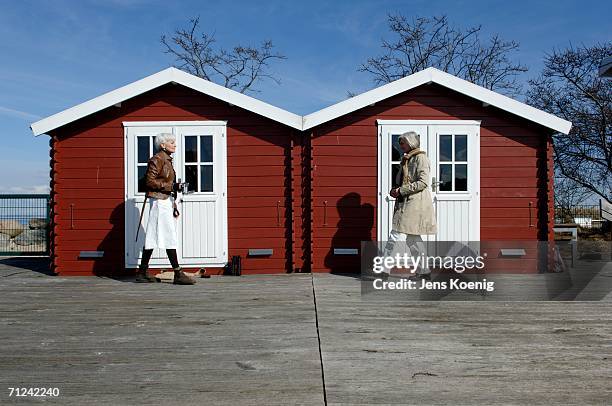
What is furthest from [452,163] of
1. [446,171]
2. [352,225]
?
[352,225]

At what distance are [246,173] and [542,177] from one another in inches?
171

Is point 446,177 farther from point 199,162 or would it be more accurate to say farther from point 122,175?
point 122,175

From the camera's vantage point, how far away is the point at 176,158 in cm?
783

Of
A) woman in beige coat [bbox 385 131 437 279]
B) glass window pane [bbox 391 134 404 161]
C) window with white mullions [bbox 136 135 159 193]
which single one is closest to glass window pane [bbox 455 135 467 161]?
glass window pane [bbox 391 134 404 161]

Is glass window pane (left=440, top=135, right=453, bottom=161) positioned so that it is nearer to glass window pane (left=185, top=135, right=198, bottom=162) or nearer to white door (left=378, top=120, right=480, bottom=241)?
white door (left=378, top=120, right=480, bottom=241)

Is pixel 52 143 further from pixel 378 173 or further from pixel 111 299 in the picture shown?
pixel 378 173

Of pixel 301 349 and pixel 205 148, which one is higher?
pixel 205 148

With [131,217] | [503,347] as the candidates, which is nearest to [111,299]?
[131,217]

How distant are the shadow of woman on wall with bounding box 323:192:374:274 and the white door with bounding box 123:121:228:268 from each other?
165 cm

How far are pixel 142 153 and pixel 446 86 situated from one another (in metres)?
4.49

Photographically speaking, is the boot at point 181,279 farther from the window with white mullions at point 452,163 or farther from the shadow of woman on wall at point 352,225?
the window with white mullions at point 452,163

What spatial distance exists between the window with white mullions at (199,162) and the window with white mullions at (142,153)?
0.51 metres

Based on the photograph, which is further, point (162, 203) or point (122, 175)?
point (122, 175)

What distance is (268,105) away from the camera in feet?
25.1
